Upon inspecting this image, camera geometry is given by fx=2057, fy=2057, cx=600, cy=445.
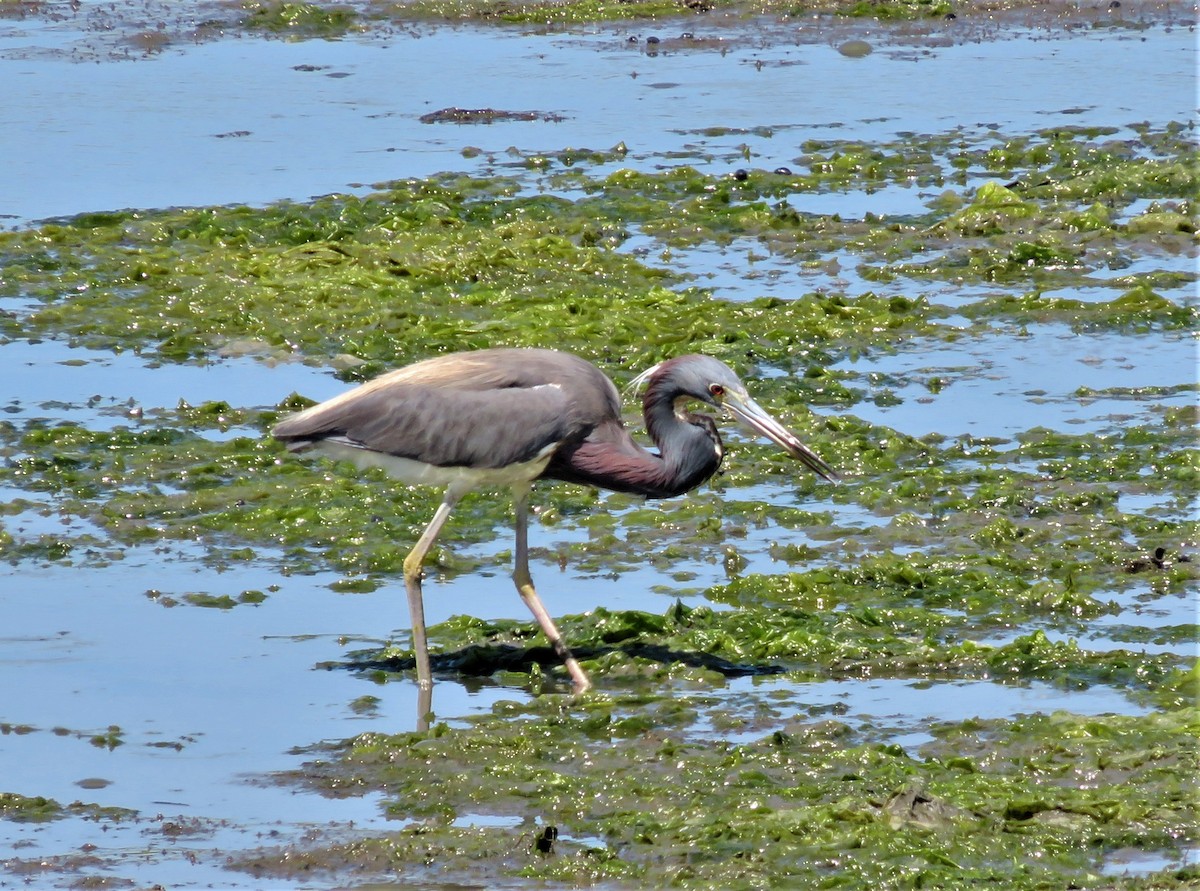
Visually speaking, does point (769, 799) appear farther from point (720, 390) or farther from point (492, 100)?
point (492, 100)

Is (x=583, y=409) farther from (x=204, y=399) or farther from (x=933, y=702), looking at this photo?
(x=204, y=399)

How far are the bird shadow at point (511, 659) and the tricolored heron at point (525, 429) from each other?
0.12 m

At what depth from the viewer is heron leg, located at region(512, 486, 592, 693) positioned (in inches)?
294

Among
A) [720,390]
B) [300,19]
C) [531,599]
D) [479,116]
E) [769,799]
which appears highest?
[300,19]

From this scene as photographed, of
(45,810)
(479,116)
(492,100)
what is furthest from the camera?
(492,100)

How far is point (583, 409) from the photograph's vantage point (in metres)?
7.77

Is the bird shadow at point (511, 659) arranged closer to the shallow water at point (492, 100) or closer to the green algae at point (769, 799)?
the green algae at point (769, 799)

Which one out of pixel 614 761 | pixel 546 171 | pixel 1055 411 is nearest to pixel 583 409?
pixel 614 761

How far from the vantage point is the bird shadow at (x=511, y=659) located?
7.56m

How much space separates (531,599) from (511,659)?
0.29m

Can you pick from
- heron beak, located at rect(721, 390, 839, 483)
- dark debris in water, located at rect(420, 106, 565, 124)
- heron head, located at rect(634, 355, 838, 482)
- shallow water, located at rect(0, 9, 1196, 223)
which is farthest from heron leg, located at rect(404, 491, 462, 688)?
dark debris in water, located at rect(420, 106, 565, 124)

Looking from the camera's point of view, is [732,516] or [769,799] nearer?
[769,799]

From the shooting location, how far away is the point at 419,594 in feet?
25.1

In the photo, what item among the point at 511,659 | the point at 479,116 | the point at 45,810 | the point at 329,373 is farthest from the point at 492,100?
the point at 45,810
